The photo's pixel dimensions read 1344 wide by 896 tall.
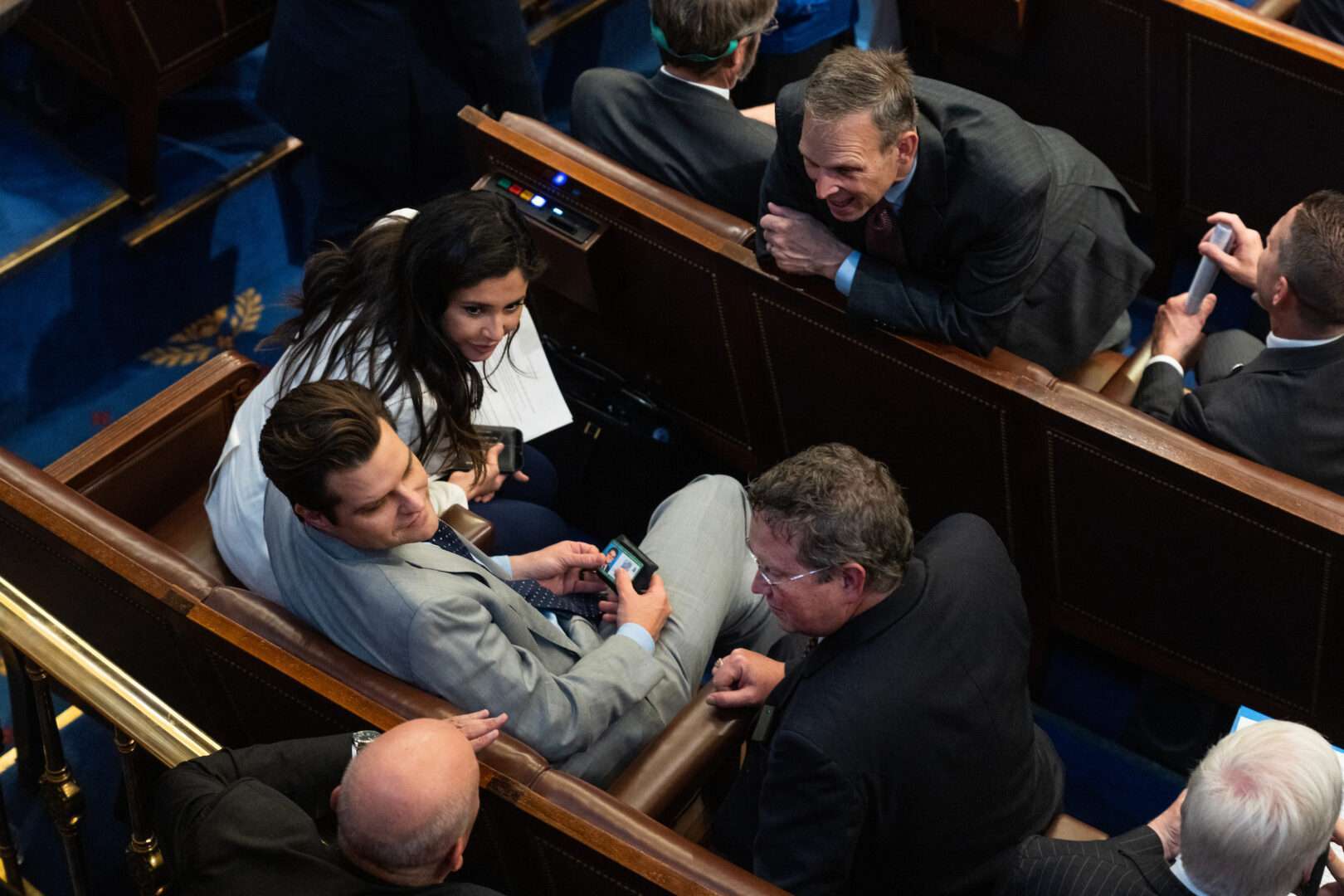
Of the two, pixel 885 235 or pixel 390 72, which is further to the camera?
pixel 390 72

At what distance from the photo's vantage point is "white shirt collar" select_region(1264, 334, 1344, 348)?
2521 millimetres

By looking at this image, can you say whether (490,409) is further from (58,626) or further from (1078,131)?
(1078,131)

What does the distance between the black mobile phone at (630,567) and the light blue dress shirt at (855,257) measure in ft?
1.97

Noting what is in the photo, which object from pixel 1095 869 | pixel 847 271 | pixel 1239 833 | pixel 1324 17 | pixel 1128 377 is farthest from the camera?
pixel 1324 17

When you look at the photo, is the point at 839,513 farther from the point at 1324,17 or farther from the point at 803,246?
the point at 1324,17

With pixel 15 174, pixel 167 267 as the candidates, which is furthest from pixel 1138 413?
pixel 15 174

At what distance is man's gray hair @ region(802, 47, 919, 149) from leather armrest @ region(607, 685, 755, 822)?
3.25 feet

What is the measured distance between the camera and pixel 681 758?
7.22 feet

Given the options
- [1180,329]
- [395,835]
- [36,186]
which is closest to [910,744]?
[395,835]

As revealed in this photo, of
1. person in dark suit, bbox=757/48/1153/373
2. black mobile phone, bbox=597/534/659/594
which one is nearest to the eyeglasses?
black mobile phone, bbox=597/534/659/594

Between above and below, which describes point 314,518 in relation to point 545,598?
above

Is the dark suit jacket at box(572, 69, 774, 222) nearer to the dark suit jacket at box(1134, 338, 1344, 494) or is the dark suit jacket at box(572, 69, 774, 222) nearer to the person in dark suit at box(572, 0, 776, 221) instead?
the person in dark suit at box(572, 0, 776, 221)

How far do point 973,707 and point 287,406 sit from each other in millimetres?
1042

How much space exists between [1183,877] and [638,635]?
2.96 ft
